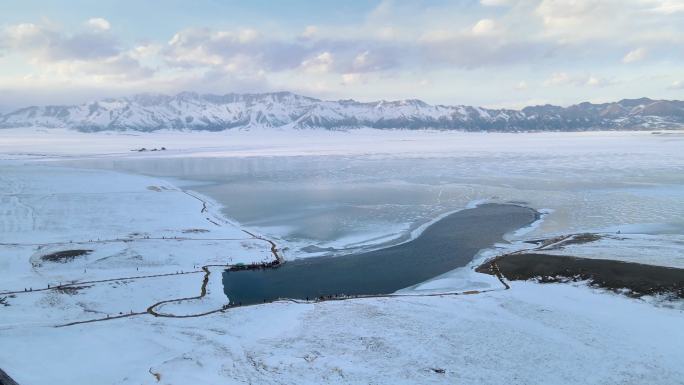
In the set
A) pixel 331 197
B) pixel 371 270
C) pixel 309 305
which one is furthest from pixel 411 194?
pixel 309 305

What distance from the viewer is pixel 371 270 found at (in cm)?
2909

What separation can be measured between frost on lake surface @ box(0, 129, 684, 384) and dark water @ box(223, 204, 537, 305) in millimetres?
1385

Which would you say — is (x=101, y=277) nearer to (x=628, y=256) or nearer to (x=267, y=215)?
(x=267, y=215)

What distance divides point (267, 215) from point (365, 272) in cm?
1711

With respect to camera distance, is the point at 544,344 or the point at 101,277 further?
the point at 101,277

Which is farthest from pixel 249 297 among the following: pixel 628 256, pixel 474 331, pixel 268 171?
pixel 268 171

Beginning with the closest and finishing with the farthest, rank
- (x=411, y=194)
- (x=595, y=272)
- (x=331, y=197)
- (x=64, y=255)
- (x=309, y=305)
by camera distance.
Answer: (x=309, y=305) → (x=595, y=272) → (x=64, y=255) → (x=331, y=197) → (x=411, y=194)

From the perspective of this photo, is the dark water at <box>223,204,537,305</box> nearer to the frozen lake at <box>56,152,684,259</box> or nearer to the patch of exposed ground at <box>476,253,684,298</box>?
the frozen lake at <box>56,152,684,259</box>

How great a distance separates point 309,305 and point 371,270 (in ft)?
21.3

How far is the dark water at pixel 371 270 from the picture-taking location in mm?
26203

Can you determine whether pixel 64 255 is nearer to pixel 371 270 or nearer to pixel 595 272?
pixel 371 270

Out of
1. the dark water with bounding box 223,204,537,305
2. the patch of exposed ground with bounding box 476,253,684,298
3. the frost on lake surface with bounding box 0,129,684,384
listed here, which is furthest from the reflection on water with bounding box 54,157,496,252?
the patch of exposed ground with bounding box 476,253,684,298

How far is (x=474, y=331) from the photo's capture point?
792 inches

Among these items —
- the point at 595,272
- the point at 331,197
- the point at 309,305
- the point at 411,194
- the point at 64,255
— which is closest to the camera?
the point at 309,305
